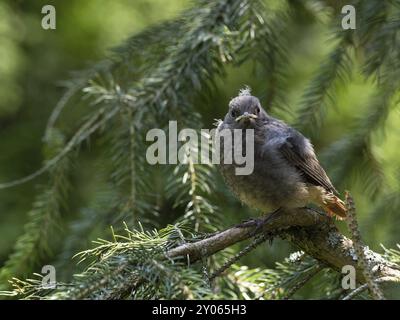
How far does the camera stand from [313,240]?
2.48 meters

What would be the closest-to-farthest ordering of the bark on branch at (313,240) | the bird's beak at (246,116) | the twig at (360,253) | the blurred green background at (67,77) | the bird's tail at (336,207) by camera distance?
the twig at (360,253) → the bark on branch at (313,240) → the bird's tail at (336,207) → the bird's beak at (246,116) → the blurred green background at (67,77)

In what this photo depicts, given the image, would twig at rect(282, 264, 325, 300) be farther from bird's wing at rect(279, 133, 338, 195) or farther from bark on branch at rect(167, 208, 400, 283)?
bird's wing at rect(279, 133, 338, 195)

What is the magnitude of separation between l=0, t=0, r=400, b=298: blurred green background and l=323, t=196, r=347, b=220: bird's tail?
2.53 ft

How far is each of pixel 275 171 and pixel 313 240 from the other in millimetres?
537

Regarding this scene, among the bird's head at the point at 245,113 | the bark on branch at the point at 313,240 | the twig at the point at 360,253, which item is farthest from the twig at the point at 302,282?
the bird's head at the point at 245,113

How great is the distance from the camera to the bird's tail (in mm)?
3033

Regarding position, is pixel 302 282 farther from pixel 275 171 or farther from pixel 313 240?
pixel 275 171

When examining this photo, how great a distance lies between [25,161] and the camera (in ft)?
15.2

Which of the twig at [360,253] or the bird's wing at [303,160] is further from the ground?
the bird's wing at [303,160]

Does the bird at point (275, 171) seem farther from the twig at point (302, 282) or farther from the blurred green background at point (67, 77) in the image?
the blurred green background at point (67, 77)

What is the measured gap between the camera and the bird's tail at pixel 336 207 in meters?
3.03

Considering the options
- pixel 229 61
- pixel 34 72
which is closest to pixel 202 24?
pixel 229 61

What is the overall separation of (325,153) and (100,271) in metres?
2.00

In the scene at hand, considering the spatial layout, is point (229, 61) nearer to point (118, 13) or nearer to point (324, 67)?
Result: point (324, 67)
